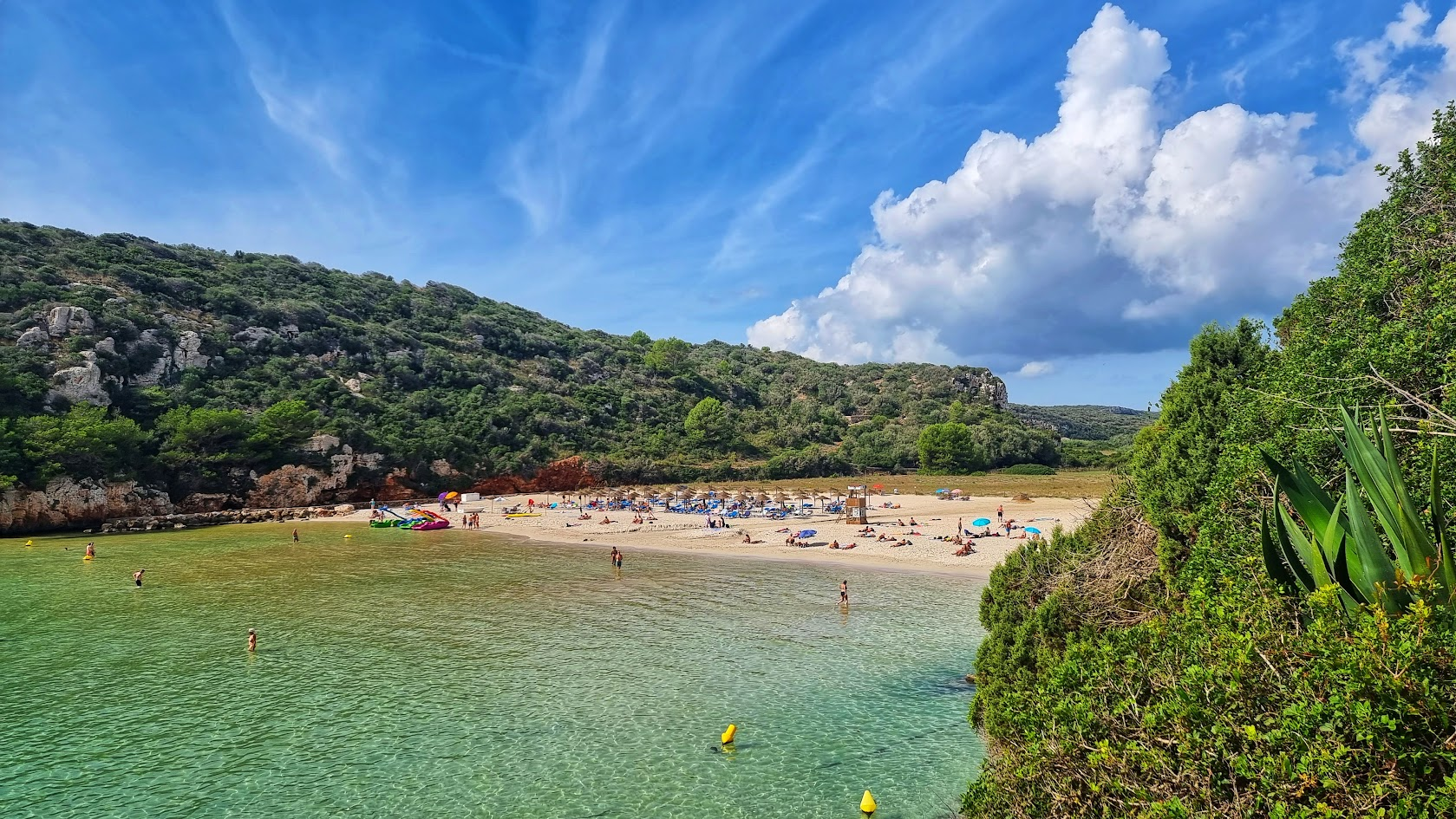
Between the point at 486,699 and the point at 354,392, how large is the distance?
63515 millimetres

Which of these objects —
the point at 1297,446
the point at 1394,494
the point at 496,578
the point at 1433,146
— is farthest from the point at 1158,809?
the point at 496,578

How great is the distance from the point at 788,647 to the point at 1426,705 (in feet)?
45.9

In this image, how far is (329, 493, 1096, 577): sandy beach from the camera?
30.3 metres

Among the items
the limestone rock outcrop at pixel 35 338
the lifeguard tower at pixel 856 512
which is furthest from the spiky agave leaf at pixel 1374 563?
the limestone rock outcrop at pixel 35 338

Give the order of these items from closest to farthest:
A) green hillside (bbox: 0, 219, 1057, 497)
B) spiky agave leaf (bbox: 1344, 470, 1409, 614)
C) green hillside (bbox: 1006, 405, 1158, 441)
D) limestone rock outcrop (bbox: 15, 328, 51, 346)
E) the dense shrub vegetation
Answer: the dense shrub vegetation
spiky agave leaf (bbox: 1344, 470, 1409, 614)
green hillside (bbox: 0, 219, 1057, 497)
limestone rock outcrop (bbox: 15, 328, 51, 346)
green hillside (bbox: 1006, 405, 1158, 441)

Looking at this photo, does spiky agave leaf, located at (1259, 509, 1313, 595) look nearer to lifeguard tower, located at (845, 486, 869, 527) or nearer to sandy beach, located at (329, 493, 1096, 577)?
sandy beach, located at (329, 493, 1096, 577)

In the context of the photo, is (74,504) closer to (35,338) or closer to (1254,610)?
(35,338)

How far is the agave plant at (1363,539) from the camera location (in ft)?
12.8

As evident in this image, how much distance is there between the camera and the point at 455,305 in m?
114

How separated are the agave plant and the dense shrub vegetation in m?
0.03

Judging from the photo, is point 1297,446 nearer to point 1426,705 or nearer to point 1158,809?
point 1426,705

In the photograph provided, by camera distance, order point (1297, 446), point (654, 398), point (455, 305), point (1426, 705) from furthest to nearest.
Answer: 1. point (455, 305)
2. point (654, 398)
3. point (1297, 446)
4. point (1426, 705)

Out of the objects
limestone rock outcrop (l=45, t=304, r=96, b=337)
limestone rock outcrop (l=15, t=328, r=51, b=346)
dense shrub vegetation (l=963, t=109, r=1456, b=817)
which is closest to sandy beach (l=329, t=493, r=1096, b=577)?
dense shrub vegetation (l=963, t=109, r=1456, b=817)

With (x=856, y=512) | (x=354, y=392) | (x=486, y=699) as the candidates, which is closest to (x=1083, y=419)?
(x=856, y=512)
